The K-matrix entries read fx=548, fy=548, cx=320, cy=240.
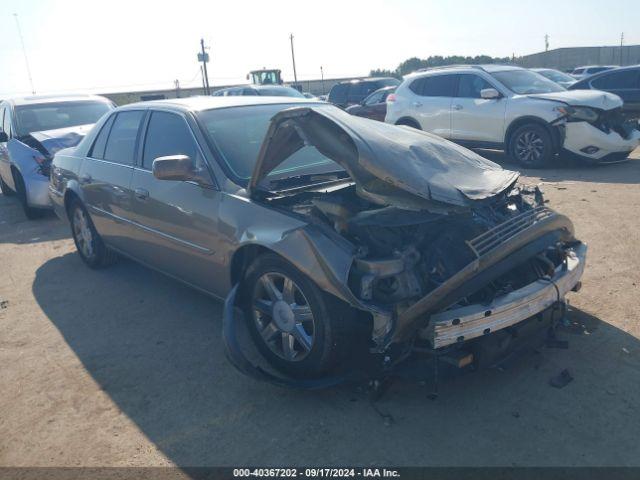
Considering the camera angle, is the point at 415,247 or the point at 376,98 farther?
the point at 376,98

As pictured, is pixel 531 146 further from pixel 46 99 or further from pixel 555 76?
pixel 46 99

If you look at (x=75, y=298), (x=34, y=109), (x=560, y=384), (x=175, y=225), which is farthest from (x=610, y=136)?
(x=34, y=109)

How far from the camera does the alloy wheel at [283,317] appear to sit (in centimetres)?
328

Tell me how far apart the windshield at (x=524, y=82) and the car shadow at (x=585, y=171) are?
125 cm

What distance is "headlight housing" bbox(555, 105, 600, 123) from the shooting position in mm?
8914

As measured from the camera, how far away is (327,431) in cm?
298

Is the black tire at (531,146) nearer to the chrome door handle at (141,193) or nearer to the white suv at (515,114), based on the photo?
the white suv at (515,114)

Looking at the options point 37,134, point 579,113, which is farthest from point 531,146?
point 37,134

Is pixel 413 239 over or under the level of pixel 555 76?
under

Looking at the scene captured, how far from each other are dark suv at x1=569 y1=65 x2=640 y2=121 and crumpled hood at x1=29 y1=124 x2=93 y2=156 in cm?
1047

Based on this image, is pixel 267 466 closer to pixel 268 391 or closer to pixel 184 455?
pixel 184 455

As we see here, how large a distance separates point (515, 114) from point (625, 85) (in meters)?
4.28

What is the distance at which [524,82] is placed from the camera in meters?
10.2

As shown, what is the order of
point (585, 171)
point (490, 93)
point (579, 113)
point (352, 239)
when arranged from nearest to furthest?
point (352, 239)
point (579, 113)
point (585, 171)
point (490, 93)
